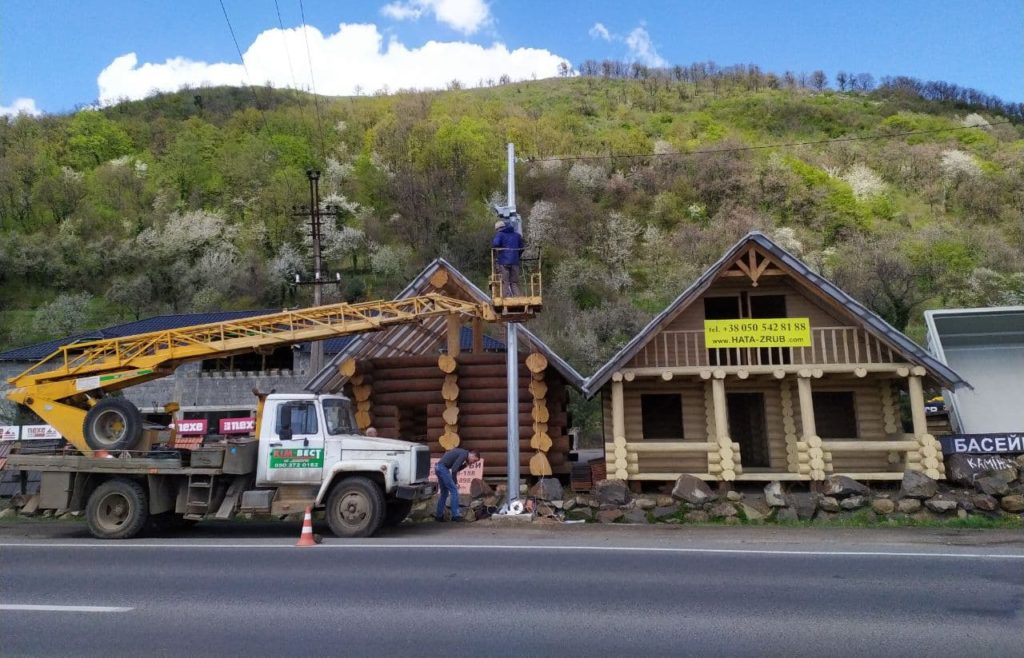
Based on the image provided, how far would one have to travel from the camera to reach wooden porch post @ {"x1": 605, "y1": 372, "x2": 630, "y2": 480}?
1578cm

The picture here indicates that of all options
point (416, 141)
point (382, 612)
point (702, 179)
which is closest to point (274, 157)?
point (416, 141)

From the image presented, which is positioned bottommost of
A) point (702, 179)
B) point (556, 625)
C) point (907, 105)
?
point (556, 625)

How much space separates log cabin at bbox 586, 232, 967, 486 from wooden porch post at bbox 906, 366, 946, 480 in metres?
0.03

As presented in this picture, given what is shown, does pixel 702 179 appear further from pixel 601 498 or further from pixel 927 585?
pixel 927 585

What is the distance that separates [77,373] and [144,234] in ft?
191

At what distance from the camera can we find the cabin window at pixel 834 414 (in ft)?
58.2

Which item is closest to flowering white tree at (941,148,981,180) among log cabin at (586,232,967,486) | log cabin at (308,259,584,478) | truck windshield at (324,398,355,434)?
log cabin at (586,232,967,486)

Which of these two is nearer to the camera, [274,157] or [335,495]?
[335,495]

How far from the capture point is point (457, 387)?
17188mm

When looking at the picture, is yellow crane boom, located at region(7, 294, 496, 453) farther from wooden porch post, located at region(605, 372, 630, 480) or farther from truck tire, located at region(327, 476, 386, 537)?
wooden porch post, located at region(605, 372, 630, 480)

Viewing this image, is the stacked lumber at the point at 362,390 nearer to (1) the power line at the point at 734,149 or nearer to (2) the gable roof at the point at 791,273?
(2) the gable roof at the point at 791,273

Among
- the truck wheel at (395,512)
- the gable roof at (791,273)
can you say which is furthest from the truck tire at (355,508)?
the gable roof at (791,273)

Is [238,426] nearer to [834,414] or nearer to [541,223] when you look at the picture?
[834,414]

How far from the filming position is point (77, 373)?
40.7ft
